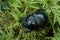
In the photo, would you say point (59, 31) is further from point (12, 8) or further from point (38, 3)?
point (12, 8)

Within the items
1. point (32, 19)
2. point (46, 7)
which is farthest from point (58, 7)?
point (32, 19)

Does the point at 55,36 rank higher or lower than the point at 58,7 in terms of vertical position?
lower

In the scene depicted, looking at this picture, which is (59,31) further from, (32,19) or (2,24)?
(2,24)

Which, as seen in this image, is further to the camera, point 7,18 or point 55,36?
point 7,18
